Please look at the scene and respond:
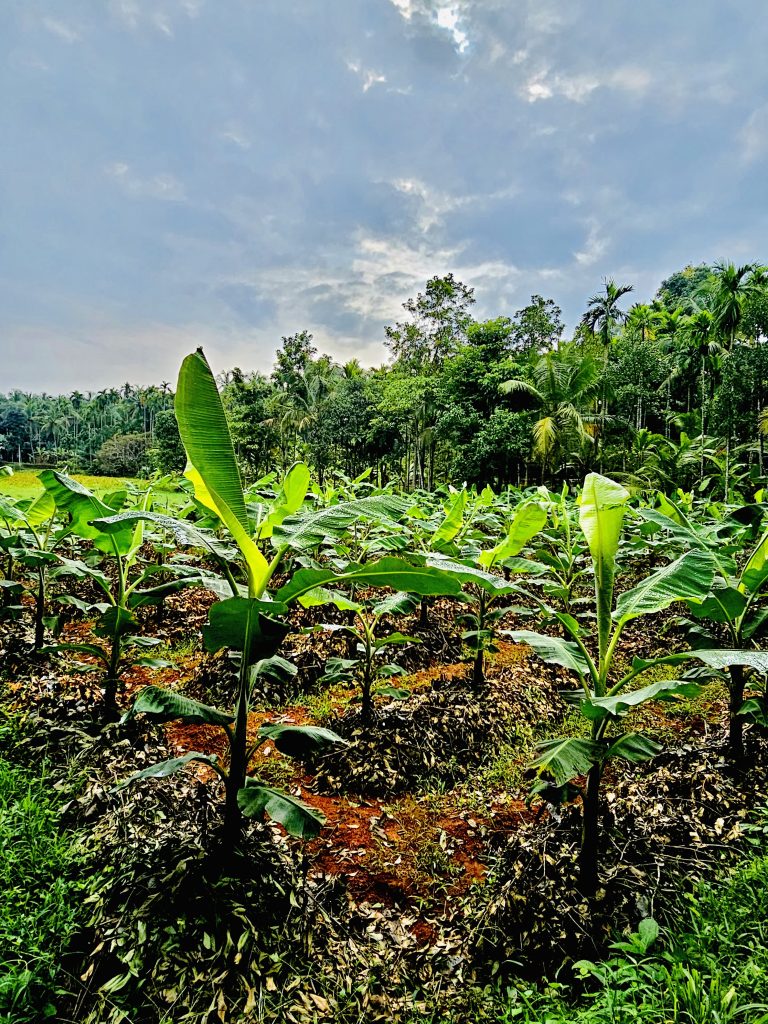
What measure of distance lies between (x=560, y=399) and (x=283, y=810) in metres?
24.4

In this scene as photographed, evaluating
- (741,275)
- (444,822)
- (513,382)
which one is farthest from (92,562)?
(741,275)

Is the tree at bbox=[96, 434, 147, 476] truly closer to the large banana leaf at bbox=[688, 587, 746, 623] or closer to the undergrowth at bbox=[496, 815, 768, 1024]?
the large banana leaf at bbox=[688, 587, 746, 623]

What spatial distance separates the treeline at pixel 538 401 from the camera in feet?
69.9

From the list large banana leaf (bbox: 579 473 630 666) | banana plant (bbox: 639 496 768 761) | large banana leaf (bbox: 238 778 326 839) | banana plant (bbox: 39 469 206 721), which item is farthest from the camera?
banana plant (bbox: 39 469 206 721)

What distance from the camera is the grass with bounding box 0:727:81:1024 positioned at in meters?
1.65

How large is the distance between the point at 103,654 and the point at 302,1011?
197cm

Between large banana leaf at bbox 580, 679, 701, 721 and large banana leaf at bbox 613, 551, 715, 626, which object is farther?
large banana leaf at bbox 613, 551, 715, 626

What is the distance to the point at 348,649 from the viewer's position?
457 cm

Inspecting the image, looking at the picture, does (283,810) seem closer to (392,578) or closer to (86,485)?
(392,578)

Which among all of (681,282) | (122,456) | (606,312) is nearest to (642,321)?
(606,312)

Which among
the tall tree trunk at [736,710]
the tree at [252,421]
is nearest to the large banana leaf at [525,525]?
the tall tree trunk at [736,710]

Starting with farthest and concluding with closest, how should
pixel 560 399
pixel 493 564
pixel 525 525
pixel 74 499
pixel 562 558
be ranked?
1. pixel 560 399
2. pixel 562 558
3. pixel 493 564
4. pixel 525 525
5. pixel 74 499

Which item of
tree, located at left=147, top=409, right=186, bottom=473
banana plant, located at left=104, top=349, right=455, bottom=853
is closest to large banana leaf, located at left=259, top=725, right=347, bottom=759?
banana plant, located at left=104, top=349, right=455, bottom=853

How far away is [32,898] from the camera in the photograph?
1967 millimetres
